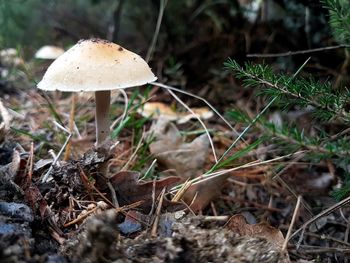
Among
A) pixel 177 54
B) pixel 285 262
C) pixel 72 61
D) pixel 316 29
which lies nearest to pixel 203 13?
pixel 177 54

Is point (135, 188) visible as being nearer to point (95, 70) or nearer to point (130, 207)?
point (130, 207)

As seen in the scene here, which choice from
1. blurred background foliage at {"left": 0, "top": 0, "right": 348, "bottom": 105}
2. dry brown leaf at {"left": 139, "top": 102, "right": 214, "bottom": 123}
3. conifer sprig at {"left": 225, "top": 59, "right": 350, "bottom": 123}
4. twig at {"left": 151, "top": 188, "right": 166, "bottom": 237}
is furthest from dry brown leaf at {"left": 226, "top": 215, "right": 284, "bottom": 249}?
blurred background foliage at {"left": 0, "top": 0, "right": 348, "bottom": 105}

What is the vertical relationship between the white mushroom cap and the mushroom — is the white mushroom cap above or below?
below

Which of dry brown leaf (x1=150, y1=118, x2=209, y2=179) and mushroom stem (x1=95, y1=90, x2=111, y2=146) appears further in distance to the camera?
dry brown leaf (x1=150, y1=118, x2=209, y2=179)

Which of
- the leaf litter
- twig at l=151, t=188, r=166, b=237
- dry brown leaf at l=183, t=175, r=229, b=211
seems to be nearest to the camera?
the leaf litter

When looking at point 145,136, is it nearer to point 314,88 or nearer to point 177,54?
point 314,88

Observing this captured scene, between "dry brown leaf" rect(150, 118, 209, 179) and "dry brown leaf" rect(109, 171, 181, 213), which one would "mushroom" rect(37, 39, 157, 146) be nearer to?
"dry brown leaf" rect(109, 171, 181, 213)

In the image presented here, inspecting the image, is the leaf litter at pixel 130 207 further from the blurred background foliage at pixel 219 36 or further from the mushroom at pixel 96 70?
the blurred background foliage at pixel 219 36
